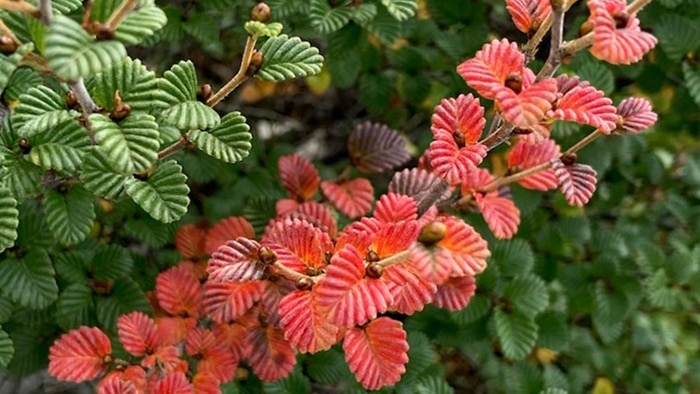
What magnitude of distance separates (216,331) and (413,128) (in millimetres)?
843

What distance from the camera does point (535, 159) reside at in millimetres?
931

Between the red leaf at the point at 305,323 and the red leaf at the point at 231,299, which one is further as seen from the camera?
the red leaf at the point at 231,299

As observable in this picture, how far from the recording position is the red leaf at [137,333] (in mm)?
889

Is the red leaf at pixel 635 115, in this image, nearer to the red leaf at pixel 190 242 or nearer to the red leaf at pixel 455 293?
the red leaf at pixel 455 293

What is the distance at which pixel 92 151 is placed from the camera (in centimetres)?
74

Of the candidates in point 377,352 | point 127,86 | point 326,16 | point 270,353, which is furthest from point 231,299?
point 326,16

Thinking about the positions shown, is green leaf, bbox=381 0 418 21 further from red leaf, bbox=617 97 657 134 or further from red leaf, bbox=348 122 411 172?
red leaf, bbox=617 97 657 134

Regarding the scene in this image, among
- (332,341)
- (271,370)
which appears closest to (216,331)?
(271,370)

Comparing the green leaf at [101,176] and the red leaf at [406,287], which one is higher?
the green leaf at [101,176]

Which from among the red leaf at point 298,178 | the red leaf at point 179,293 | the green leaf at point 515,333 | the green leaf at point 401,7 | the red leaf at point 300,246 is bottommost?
the green leaf at point 515,333

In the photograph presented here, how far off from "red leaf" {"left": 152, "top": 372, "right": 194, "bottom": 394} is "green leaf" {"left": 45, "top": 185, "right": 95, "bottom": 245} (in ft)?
0.61

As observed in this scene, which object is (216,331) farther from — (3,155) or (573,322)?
(573,322)

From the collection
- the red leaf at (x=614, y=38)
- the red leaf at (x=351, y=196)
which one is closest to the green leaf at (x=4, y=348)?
the red leaf at (x=351, y=196)

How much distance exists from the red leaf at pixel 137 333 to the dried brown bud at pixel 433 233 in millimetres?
417
